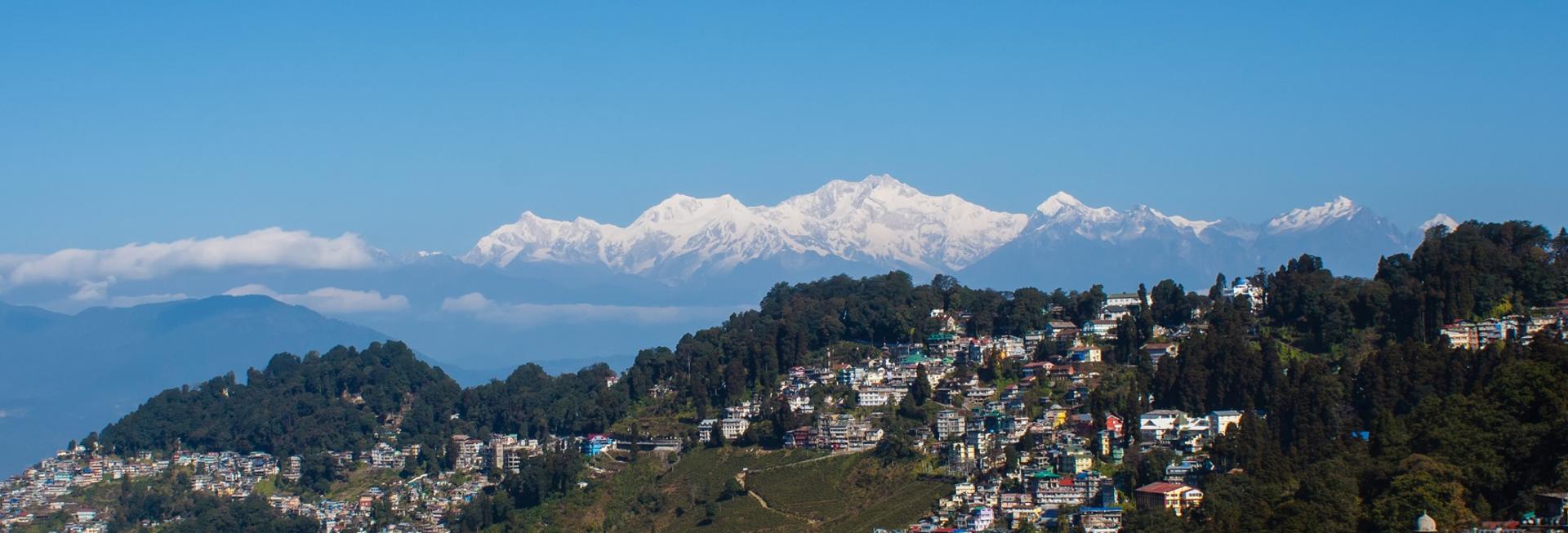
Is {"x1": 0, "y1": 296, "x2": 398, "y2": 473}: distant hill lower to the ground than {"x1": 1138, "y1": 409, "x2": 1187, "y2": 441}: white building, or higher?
higher

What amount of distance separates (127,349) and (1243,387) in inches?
6100

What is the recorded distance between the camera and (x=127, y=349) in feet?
622

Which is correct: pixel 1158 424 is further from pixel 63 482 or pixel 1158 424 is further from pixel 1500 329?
pixel 63 482

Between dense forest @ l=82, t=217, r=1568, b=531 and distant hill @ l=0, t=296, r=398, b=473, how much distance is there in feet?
260

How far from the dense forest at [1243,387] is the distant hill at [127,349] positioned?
79130 millimetres

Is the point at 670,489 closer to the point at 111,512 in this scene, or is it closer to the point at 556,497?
the point at 556,497

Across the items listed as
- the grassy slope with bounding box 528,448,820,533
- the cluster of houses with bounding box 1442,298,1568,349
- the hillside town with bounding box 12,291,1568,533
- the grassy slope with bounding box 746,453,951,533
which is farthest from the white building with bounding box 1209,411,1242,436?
the grassy slope with bounding box 528,448,820,533

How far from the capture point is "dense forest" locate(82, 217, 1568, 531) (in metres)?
38.9

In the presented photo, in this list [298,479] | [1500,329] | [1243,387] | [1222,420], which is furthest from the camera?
[298,479]

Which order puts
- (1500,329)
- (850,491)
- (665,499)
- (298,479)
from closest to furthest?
(1500,329)
(850,491)
(665,499)
(298,479)

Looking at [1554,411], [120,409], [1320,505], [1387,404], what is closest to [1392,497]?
[1320,505]

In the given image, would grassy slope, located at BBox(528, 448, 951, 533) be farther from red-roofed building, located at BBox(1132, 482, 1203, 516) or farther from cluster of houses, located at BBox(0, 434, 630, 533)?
red-roofed building, located at BBox(1132, 482, 1203, 516)

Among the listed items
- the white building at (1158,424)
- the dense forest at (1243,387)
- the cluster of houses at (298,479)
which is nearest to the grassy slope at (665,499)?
the dense forest at (1243,387)

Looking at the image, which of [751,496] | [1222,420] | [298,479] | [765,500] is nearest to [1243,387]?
[1222,420]
